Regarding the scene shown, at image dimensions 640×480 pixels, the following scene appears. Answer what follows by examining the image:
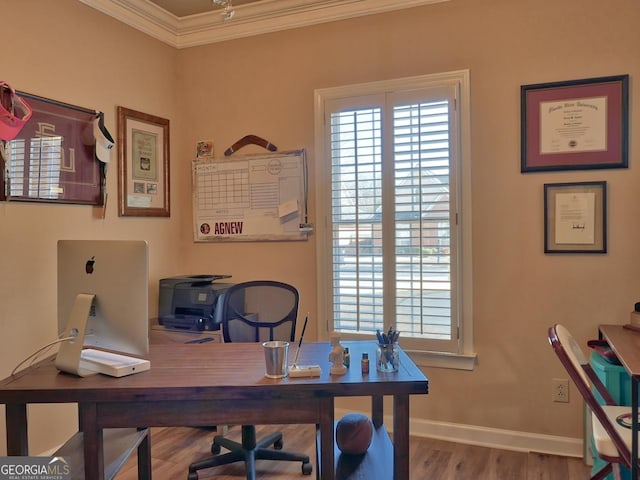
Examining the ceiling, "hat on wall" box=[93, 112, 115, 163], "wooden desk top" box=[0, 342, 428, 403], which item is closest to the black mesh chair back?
"wooden desk top" box=[0, 342, 428, 403]

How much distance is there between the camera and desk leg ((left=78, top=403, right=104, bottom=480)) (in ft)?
5.18

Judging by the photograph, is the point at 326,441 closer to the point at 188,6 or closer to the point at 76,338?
the point at 76,338

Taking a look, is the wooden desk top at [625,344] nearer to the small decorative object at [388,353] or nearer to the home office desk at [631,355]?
the home office desk at [631,355]

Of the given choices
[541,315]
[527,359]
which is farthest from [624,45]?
[527,359]

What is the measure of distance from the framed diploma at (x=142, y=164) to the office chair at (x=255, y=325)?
1.08 meters

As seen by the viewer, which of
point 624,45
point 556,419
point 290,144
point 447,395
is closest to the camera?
point 624,45

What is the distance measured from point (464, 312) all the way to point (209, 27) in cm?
256

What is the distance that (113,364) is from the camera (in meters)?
1.74

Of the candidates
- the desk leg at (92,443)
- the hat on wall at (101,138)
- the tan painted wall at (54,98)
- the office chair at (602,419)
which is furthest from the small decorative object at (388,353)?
the hat on wall at (101,138)

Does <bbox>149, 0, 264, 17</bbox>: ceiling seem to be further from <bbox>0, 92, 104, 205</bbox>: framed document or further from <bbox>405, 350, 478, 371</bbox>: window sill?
<bbox>405, 350, 478, 371</bbox>: window sill

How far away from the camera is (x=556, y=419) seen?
2701mm

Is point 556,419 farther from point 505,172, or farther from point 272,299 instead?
point 272,299

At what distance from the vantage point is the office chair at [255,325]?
2492 millimetres

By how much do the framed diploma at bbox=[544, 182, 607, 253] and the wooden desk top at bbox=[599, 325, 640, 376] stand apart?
437mm
